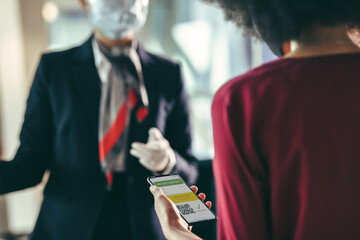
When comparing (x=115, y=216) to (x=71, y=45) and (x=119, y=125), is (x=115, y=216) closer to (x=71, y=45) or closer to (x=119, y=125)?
(x=119, y=125)

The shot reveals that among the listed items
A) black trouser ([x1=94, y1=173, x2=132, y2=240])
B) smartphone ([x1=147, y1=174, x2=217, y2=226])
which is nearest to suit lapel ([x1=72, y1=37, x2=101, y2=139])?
black trouser ([x1=94, y1=173, x2=132, y2=240])

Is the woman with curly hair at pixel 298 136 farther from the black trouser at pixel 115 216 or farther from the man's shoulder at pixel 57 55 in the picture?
the man's shoulder at pixel 57 55

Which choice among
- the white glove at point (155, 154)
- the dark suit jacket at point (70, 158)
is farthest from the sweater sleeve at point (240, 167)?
the dark suit jacket at point (70, 158)

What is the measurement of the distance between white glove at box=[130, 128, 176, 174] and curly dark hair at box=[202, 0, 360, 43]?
501 millimetres

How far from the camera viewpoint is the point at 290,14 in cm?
Answer: 62

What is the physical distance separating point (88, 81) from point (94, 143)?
20cm

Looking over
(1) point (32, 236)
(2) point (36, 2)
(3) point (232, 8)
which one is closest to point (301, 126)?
(3) point (232, 8)

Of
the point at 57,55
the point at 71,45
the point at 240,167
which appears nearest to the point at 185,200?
the point at 240,167

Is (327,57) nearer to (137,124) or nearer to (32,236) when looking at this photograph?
(137,124)

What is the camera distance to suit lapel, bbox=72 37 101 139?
1.23 meters

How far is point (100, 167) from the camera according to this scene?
3.98 ft

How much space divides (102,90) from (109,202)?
1.16 ft

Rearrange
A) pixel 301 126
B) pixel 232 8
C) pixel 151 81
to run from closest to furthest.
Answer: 1. pixel 301 126
2. pixel 232 8
3. pixel 151 81

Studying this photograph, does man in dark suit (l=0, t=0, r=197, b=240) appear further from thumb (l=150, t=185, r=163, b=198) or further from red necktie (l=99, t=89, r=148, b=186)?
thumb (l=150, t=185, r=163, b=198)
